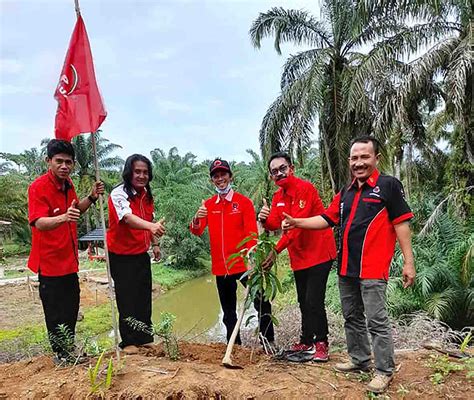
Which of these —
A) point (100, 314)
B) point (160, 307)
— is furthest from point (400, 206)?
point (160, 307)

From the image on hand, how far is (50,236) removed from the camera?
3811 millimetres

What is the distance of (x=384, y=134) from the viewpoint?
36.7 feet

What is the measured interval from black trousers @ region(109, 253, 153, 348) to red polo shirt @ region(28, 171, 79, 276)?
408mm

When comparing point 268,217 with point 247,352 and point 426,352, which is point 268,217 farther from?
point 426,352

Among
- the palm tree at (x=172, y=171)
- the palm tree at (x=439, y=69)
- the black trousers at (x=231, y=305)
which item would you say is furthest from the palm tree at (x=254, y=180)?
the black trousers at (x=231, y=305)

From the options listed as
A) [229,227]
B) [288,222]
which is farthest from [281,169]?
[229,227]

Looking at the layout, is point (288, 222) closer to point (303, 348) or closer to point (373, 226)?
point (373, 226)

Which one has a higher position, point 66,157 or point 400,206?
point 66,157

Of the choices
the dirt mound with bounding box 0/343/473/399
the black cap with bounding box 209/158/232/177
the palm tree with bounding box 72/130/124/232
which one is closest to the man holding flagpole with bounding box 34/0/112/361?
the dirt mound with bounding box 0/343/473/399

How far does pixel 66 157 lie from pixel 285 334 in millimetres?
3771

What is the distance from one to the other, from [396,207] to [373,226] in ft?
0.69

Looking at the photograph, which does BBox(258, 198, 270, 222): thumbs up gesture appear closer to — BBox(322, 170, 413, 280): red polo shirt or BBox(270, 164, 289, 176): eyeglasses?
BBox(270, 164, 289, 176): eyeglasses

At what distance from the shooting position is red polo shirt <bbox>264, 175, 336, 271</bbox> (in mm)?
3875

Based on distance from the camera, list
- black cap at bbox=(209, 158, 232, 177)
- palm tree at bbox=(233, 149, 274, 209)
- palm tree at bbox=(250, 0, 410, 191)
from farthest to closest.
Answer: palm tree at bbox=(233, 149, 274, 209)
palm tree at bbox=(250, 0, 410, 191)
black cap at bbox=(209, 158, 232, 177)
